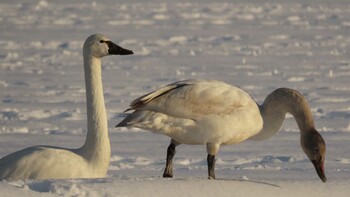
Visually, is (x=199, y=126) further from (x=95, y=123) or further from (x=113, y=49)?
(x=113, y=49)

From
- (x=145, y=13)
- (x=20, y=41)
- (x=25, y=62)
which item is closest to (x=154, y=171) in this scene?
(x=25, y=62)

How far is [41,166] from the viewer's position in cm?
625

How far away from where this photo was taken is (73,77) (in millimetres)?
13820

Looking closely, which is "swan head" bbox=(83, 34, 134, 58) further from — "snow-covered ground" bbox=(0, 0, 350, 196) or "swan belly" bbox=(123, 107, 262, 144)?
"snow-covered ground" bbox=(0, 0, 350, 196)

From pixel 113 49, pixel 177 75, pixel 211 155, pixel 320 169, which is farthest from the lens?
pixel 177 75

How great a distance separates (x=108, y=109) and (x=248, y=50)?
5726 millimetres

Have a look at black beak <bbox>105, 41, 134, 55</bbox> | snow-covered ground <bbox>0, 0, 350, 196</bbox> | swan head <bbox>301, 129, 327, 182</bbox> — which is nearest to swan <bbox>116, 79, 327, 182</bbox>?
swan head <bbox>301, 129, 327, 182</bbox>

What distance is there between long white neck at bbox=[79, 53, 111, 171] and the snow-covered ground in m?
0.73

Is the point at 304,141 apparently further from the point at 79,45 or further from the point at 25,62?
the point at 79,45

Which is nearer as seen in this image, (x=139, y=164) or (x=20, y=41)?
(x=139, y=164)

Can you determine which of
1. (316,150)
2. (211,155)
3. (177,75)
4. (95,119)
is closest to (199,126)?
(211,155)

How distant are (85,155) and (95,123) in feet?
1.08

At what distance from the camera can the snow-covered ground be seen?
227 inches

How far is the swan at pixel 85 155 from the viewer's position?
6238 millimetres
